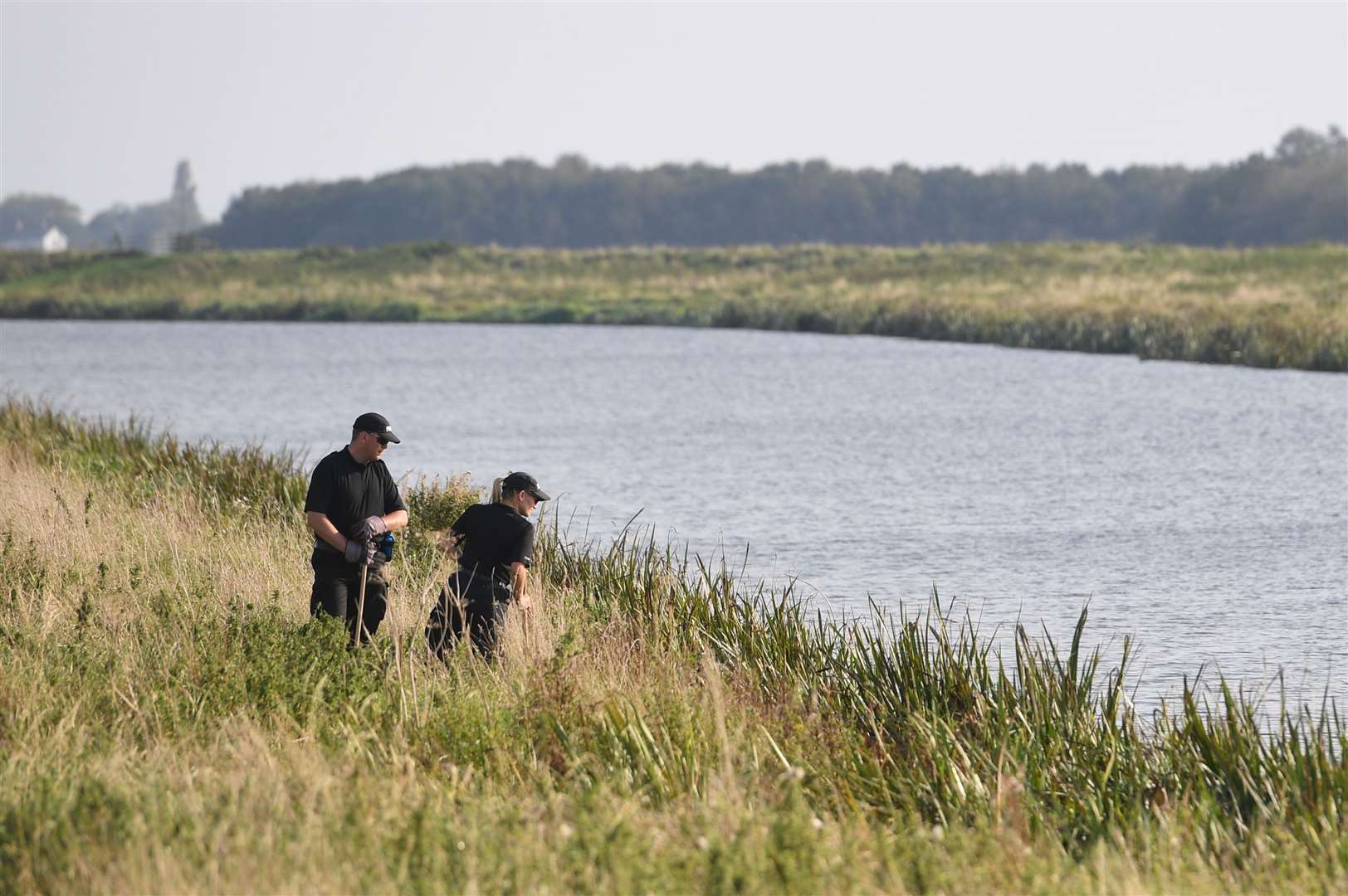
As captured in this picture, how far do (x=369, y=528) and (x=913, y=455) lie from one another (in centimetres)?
1675

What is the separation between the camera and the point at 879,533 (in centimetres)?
1783

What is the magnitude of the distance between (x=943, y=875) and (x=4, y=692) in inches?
191

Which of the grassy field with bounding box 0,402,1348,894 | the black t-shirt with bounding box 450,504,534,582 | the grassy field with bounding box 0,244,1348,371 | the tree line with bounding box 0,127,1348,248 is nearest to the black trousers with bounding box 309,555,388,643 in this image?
the grassy field with bounding box 0,402,1348,894

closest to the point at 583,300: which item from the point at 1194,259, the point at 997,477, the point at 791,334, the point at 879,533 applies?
the point at 791,334

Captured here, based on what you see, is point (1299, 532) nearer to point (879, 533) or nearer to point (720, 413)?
point (879, 533)

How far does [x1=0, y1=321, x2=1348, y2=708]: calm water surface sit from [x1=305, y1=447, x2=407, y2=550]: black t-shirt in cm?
480

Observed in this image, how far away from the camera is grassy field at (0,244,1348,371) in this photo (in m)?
47.2

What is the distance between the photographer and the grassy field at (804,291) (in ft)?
155

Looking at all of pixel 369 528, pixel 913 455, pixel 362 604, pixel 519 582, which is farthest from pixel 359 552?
pixel 913 455

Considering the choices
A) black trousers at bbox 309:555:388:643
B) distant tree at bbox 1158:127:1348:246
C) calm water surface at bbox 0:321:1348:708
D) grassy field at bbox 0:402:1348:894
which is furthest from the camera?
distant tree at bbox 1158:127:1348:246

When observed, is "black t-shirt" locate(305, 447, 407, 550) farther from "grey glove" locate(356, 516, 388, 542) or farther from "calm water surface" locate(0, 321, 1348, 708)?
"calm water surface" locate(0, 321, 1348, 708)

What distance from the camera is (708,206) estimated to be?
156500 mm

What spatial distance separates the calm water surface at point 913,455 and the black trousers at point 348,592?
4.64 metres

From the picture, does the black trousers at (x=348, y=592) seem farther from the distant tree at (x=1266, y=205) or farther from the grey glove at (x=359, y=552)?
the distant tree at (x=1266, y=205)
